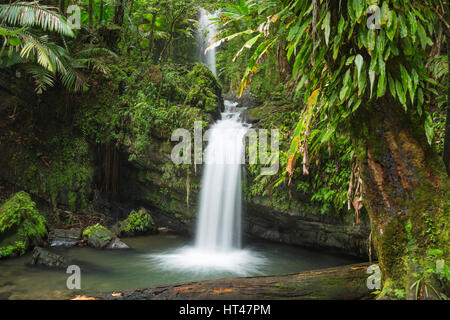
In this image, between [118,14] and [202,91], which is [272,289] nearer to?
[202,91]

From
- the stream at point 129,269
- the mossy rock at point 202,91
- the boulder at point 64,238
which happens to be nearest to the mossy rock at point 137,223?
the stream at point 129,269

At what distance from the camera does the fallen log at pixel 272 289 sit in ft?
7.30

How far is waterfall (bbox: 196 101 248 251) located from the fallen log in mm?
4057

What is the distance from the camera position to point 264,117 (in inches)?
290

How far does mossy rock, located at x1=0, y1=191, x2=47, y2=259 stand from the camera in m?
5.30

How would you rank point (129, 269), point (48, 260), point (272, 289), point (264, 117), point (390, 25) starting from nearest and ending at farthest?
1. point (390, 25)
2. point (272, 289)
3. point (48, 260)
4. point (129, 269)
5. point (264, 117)

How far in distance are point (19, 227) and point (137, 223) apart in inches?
97.9

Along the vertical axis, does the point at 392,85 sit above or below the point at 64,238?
above

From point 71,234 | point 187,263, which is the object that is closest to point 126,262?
point 187,263

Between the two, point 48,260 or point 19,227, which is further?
point 19,227

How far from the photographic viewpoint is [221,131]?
7.59 m

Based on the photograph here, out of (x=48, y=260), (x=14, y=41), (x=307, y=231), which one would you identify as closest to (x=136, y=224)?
(x=48, y=260)

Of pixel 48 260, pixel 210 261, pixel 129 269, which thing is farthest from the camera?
pixel 210 261

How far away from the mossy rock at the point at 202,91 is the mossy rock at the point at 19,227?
4.21m
